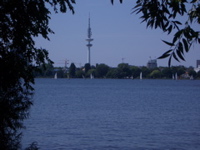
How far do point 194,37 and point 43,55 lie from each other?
12.1ft

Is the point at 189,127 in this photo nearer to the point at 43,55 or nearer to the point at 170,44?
the point at 43,55

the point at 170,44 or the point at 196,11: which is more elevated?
the point at 196,11

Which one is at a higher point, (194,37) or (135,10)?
(135,10)

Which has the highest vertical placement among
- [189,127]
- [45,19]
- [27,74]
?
[45,19]

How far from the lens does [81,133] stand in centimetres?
2309

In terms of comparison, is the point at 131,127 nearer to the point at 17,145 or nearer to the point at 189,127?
the point at 189,127

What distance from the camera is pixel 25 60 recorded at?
6.88m

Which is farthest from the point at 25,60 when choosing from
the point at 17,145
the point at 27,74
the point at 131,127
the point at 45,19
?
the point at 131,127

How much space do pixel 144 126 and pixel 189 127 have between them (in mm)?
3393

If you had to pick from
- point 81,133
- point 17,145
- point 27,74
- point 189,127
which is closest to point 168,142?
point 81,133

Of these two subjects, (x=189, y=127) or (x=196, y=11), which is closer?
(x=196, y=11)

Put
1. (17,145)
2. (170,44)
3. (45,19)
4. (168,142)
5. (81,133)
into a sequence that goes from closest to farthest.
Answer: (170,44) < (45,19) < (17,145) < (168,142) < (81,133)

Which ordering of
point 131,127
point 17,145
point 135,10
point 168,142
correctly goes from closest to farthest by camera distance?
point 135,10, point 17,145, point 168,142, point 131,127

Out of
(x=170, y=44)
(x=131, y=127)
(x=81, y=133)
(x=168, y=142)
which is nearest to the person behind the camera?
(x=170, y=44)
